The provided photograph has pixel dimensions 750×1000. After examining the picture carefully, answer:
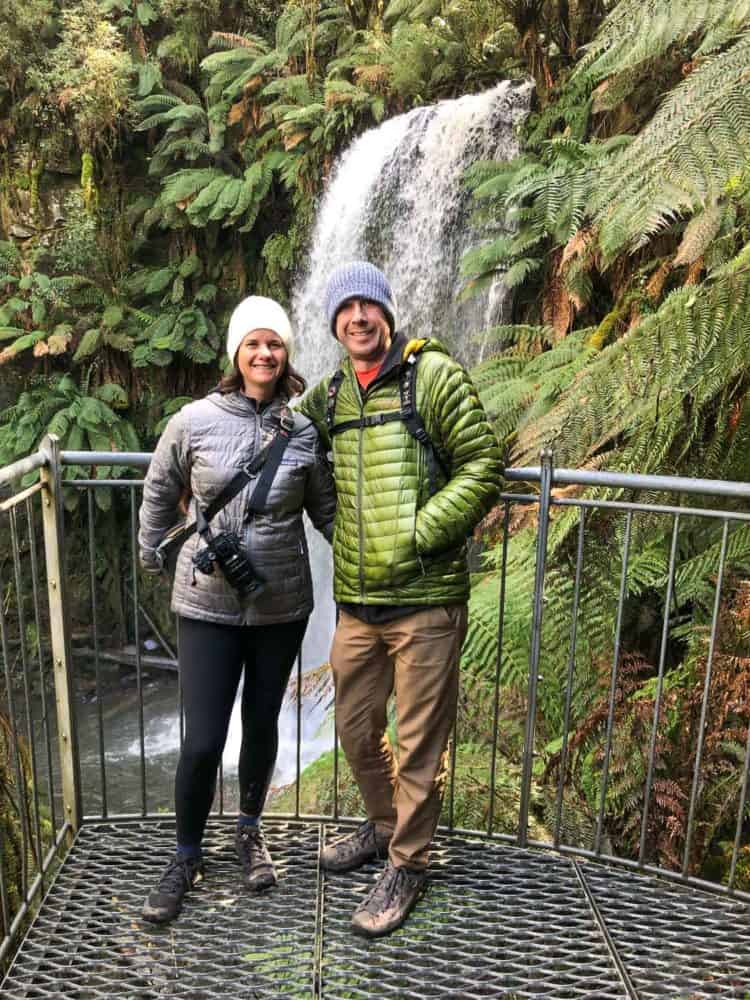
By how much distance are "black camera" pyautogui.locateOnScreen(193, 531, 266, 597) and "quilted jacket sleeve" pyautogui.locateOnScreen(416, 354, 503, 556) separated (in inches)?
22.9

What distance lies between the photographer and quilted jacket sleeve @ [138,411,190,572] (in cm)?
284

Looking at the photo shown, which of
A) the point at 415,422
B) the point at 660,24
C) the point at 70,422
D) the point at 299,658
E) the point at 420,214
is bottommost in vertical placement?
the point at 299,658

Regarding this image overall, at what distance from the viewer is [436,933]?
286 cm

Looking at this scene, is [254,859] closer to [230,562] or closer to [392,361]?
[230,562]

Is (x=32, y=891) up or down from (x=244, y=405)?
down

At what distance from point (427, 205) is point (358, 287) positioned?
24.8 ft

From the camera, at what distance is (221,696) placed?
284 cm

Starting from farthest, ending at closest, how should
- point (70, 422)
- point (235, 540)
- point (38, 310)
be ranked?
1. point (38, 310)
2. point (70, 422)
3. point (235, 540)

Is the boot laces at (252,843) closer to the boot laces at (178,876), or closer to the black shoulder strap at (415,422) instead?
the boot laces at (178,876)

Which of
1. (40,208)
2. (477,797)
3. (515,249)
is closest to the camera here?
(477,797)

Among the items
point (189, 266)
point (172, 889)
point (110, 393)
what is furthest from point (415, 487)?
point (189, 266)

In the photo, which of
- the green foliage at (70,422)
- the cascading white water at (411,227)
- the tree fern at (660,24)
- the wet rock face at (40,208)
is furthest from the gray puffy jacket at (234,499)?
the wet rock face at (40,208)

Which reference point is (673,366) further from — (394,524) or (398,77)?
(398,77)

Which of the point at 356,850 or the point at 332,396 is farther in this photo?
the point at 356,850
